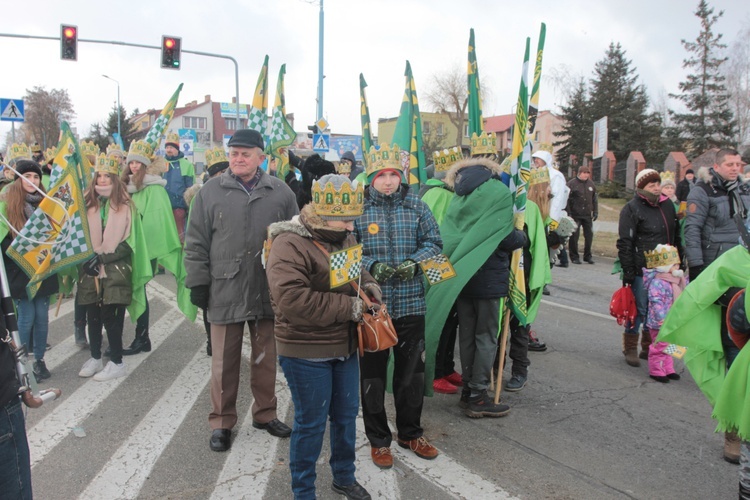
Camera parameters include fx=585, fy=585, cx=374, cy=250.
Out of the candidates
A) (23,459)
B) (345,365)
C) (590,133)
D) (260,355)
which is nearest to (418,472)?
(345,365)

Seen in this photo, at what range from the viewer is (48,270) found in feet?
11.2

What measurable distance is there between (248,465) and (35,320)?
3.14 meters

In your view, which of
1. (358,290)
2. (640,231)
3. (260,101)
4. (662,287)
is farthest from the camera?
(260,101)

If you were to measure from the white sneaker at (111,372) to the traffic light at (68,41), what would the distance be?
16.5m

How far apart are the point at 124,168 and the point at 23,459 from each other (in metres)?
5.24

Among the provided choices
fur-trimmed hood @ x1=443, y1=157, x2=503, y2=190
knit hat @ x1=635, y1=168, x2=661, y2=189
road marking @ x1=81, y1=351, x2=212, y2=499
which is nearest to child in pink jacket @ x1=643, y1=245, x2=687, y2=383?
knit hat @ x1=635, y1=168, x2=661, y2=189

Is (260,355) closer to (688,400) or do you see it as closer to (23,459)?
(23,459)

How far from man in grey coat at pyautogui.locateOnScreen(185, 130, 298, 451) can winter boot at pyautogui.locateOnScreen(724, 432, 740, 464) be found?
3.12 meters

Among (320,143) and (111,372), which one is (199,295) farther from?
(320,143)

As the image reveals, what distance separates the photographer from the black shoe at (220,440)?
4.17 metres

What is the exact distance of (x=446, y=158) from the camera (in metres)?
5.73

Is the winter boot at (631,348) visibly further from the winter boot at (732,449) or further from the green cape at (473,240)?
the green cape at (473,240)

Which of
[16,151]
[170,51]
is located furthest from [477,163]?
[170,51]

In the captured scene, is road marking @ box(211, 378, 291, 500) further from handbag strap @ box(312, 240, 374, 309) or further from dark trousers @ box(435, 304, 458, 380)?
dark trousers @ box(435, 304, 458, 380)
